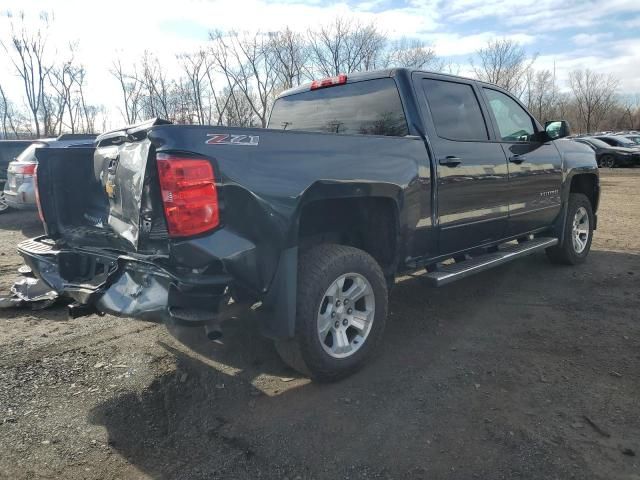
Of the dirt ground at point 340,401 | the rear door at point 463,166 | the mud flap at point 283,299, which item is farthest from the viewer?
the rear door at point 463,166

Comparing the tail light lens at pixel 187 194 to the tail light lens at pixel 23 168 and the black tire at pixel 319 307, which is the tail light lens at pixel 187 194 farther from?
the tail light lens at pixel 23 168

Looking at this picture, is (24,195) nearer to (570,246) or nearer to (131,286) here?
(131,286)

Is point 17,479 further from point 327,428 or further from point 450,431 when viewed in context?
point 450,431

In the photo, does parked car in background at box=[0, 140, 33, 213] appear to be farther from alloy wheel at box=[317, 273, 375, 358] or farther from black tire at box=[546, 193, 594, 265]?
black tire at box=[546, 193, 594, 265]

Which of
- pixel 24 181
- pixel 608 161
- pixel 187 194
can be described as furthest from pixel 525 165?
pixel 608 161

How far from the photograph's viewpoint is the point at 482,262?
4461 millimetres

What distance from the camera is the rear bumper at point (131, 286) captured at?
8.80ft

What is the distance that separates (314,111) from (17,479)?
3540 mm

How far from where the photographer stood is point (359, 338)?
3480mm

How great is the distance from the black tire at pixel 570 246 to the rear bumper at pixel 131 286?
16.1 feet

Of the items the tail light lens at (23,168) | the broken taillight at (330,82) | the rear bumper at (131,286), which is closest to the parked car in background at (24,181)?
the tail light lens at (23,168)

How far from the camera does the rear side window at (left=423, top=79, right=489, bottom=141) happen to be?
4211 mm

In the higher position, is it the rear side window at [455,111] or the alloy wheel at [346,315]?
the rear side window at [455,111]

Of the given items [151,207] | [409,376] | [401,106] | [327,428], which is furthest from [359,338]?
[401,106]
